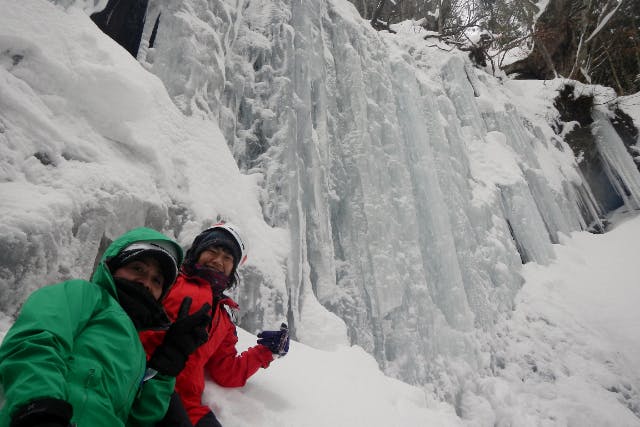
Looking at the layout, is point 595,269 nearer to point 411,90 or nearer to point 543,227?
point 543,227

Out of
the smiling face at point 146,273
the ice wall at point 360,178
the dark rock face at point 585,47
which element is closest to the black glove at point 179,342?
the smiling face at point 146,273

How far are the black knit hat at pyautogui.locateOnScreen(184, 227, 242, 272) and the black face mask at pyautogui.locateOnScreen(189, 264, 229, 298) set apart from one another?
0.12 m

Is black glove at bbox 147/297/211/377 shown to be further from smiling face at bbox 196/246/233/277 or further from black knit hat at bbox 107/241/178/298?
smiling face at bbox 196/246/233/277

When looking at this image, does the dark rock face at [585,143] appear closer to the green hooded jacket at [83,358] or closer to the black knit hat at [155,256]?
the black knit hat at [155,256]

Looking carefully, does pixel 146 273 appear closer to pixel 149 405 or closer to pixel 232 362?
pixel 149 405

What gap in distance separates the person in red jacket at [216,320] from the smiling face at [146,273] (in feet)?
0.85

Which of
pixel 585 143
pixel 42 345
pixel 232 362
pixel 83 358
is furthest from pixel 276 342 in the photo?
pixel 585 143

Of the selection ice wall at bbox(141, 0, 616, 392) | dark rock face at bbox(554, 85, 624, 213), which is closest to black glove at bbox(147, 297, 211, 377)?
ice wall at bbox(141, 0, 616, 392)

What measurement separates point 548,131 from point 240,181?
12.4 metres

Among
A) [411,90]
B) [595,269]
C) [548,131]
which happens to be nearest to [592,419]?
[595,269]

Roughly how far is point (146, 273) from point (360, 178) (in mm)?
4969

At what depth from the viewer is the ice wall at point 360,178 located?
4.34 meters

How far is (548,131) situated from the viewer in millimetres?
12828

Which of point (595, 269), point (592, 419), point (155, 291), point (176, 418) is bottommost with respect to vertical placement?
point (592, 419)
